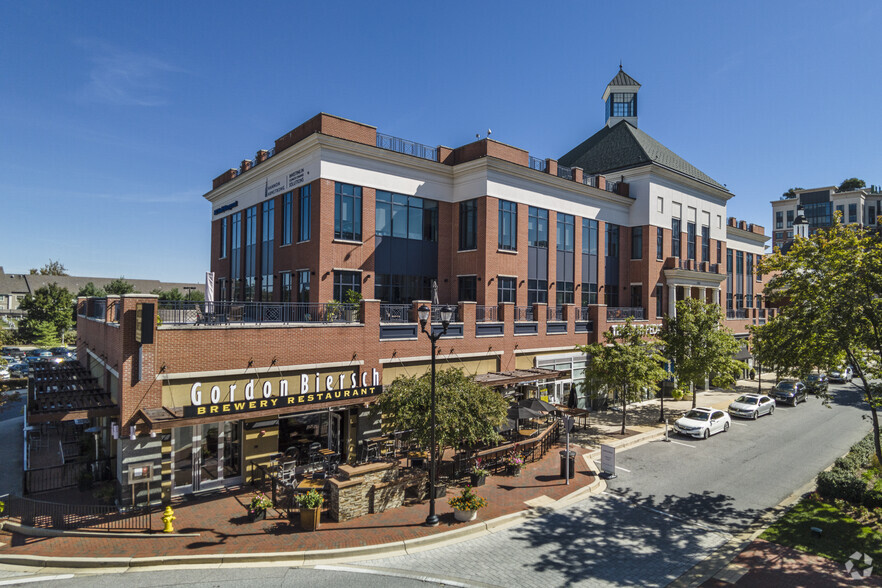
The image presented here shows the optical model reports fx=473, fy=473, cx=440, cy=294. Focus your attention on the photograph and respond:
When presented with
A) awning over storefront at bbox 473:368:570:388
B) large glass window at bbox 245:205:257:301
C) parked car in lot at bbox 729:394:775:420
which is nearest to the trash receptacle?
awning over storefront at bbox 473:368:570:388

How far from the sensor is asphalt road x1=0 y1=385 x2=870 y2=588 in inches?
444

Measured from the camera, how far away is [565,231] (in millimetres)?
33125

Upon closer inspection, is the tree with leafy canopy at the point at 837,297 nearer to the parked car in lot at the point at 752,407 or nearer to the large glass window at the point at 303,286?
the parked car in lot at the point at 752,407

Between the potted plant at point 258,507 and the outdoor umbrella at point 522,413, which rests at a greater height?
the outdoor umbrella at point 522,413

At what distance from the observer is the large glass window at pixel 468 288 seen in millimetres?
28852

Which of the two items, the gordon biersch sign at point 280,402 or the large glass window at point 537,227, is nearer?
the gordon biersch sign at point 280,402

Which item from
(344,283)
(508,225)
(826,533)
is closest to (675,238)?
(508,225)

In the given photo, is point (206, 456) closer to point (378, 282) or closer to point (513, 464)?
point (513, 464)

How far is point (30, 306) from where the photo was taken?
65875mm

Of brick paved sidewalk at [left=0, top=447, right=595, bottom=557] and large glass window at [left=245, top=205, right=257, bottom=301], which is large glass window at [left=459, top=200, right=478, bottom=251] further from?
brick paved sidewalk at [left=0, top=447, right=595, bottom=557]

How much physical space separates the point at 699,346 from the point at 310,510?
24.3 meters

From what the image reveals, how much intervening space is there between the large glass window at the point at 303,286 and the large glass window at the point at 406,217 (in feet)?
15.6

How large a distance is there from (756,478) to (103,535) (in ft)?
74.4

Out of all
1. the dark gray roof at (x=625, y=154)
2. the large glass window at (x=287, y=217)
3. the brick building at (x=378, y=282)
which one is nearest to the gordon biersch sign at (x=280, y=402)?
the brick building at (x=378, y=282)
